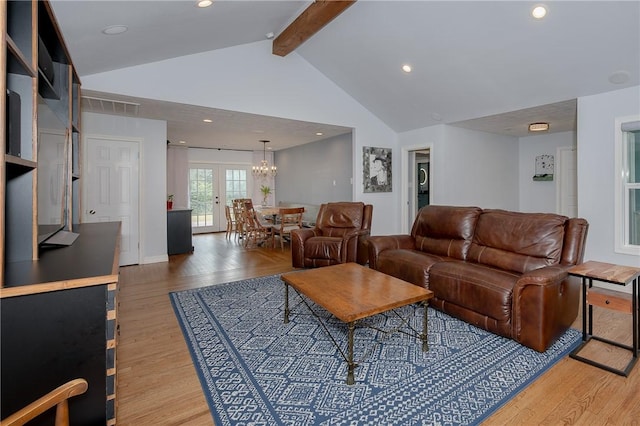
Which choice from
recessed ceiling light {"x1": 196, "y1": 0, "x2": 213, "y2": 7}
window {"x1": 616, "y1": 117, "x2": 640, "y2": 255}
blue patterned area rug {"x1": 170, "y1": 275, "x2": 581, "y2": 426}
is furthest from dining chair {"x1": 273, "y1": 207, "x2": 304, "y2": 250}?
window {"x1": 616, "y1": 117, "x2": 640, "y2": 255}

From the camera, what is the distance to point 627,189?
3658 mm

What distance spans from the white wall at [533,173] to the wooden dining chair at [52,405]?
7534 millimetres

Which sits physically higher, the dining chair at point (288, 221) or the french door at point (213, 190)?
the french door at point (213, 190)

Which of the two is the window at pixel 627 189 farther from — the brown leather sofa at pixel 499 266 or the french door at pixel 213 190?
the french door at pixel 213 190

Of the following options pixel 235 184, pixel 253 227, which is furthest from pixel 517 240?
pixel 235 184

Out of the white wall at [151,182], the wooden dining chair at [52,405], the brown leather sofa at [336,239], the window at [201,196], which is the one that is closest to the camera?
the wooden dining chair at [52,405]

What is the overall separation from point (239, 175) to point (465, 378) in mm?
8396

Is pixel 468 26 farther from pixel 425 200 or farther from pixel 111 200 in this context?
pixel 111 200

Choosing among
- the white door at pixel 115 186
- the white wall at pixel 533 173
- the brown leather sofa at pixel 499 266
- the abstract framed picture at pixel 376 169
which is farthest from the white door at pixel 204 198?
the white wall at pixel 533 173

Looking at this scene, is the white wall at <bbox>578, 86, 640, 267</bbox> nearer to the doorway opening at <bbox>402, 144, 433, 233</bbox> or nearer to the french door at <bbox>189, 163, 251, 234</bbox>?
the doorway opening at <bbox>402, 144, 433, 233</bbox>

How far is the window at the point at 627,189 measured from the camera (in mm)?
3635

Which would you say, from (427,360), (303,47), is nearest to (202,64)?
(303,47)

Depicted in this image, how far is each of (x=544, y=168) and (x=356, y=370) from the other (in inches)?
247

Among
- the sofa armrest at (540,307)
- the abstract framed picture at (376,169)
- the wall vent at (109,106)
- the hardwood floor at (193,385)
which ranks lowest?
the hardwood floor at (193,385)
